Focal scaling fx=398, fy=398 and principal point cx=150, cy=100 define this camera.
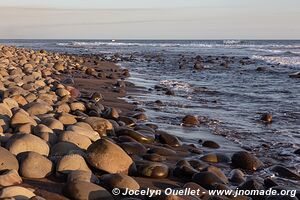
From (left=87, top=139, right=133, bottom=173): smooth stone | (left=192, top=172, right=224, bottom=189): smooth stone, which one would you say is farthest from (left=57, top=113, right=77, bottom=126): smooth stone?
(left=192, top=172, right=224, bottom=189): smooth stone

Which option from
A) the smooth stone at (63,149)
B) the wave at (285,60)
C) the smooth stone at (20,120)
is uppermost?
the smooth stone at (20,120)

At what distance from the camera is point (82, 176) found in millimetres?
3535

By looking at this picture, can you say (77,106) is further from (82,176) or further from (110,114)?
(82,176)

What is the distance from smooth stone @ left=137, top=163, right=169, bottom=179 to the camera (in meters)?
4.15

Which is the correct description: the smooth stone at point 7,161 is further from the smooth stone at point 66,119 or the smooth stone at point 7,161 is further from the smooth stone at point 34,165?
Result: the smooth stone at point 66,119

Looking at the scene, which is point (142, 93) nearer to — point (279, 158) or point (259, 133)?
point (259, 133)

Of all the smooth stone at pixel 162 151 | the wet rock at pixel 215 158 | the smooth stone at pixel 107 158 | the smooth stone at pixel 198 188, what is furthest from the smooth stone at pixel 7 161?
the wet rock at pixel 215 158

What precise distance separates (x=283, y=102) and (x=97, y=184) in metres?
7.56

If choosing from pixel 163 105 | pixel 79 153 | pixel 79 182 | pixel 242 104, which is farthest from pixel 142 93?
pixel 79 182

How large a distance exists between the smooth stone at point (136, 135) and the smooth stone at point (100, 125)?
6.0 inches

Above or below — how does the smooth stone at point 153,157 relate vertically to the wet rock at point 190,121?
above

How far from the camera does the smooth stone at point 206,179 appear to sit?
3958 mm

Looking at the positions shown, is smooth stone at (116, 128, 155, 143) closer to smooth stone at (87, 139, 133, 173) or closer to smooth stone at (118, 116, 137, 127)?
smooth stone at (118, 116, 137, 127)

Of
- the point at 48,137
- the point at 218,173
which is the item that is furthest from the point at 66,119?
the point at 218,173
